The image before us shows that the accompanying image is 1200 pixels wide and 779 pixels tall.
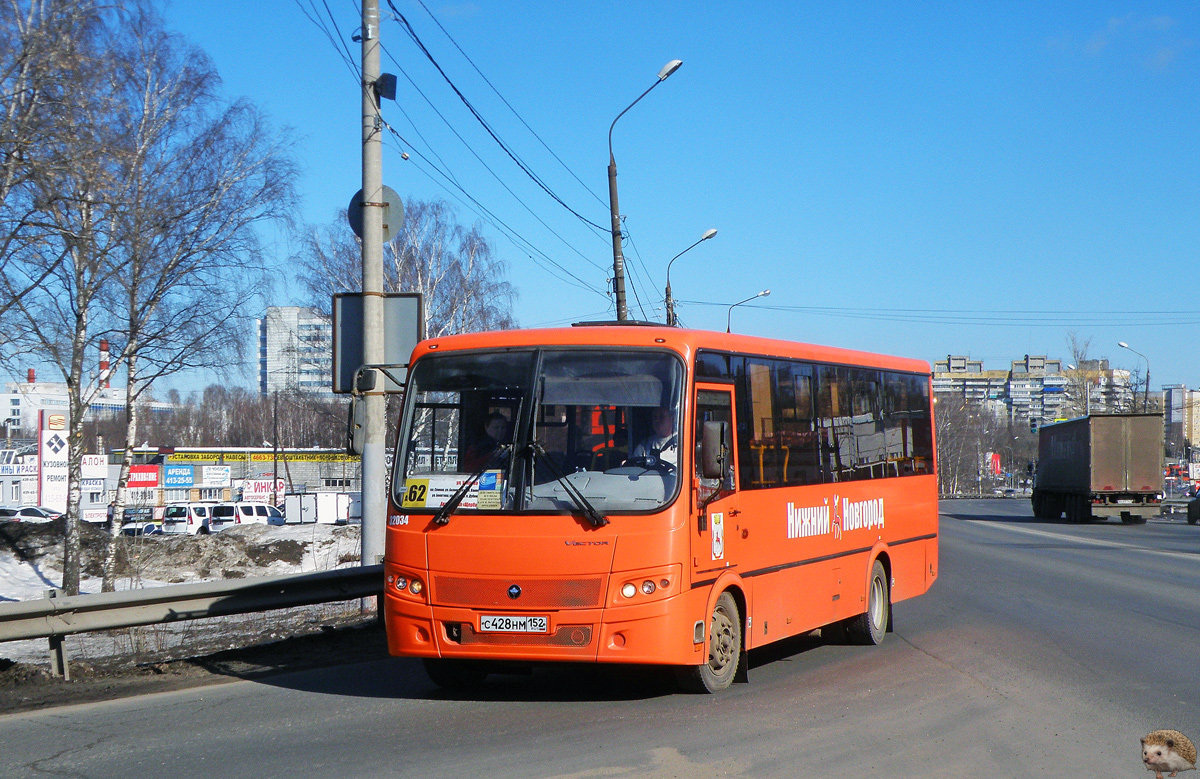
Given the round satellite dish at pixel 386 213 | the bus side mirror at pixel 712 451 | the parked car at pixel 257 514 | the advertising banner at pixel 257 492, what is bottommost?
the parked car at pixel 257 514

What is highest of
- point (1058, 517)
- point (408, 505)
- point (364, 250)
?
point (364, 250)

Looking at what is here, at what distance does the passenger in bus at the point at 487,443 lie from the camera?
820 cm

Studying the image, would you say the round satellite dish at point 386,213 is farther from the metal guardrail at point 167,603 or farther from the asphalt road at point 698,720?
the asphalt road at point 698,720

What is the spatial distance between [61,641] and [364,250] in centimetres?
554

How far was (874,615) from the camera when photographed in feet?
37.8

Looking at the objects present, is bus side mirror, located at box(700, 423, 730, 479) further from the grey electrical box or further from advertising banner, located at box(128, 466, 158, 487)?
advertising banner, located at box(128, 466, 158, 487)

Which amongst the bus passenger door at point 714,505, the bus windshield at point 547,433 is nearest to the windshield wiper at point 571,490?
the bus windshield at point 547,433

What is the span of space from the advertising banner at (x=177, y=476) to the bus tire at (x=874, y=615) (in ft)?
128

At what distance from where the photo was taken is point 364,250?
13.1 m

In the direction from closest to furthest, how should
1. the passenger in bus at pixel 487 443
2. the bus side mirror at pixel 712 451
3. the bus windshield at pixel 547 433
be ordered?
1. the bus side mirror at pixel 712 451
2. the bus windshield at pixel 547 433
3. the passenger in bus at pixel 487 443

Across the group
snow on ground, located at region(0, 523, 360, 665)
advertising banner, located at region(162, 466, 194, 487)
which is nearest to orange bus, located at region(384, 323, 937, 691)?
snow on ground, located at region(0, 523, 360, 665)

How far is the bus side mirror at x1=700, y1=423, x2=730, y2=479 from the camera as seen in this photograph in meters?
7.84

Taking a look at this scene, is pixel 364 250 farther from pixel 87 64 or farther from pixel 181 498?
pixel 181 498

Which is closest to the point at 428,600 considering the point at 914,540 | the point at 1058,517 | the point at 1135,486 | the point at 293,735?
the point at 293,735
